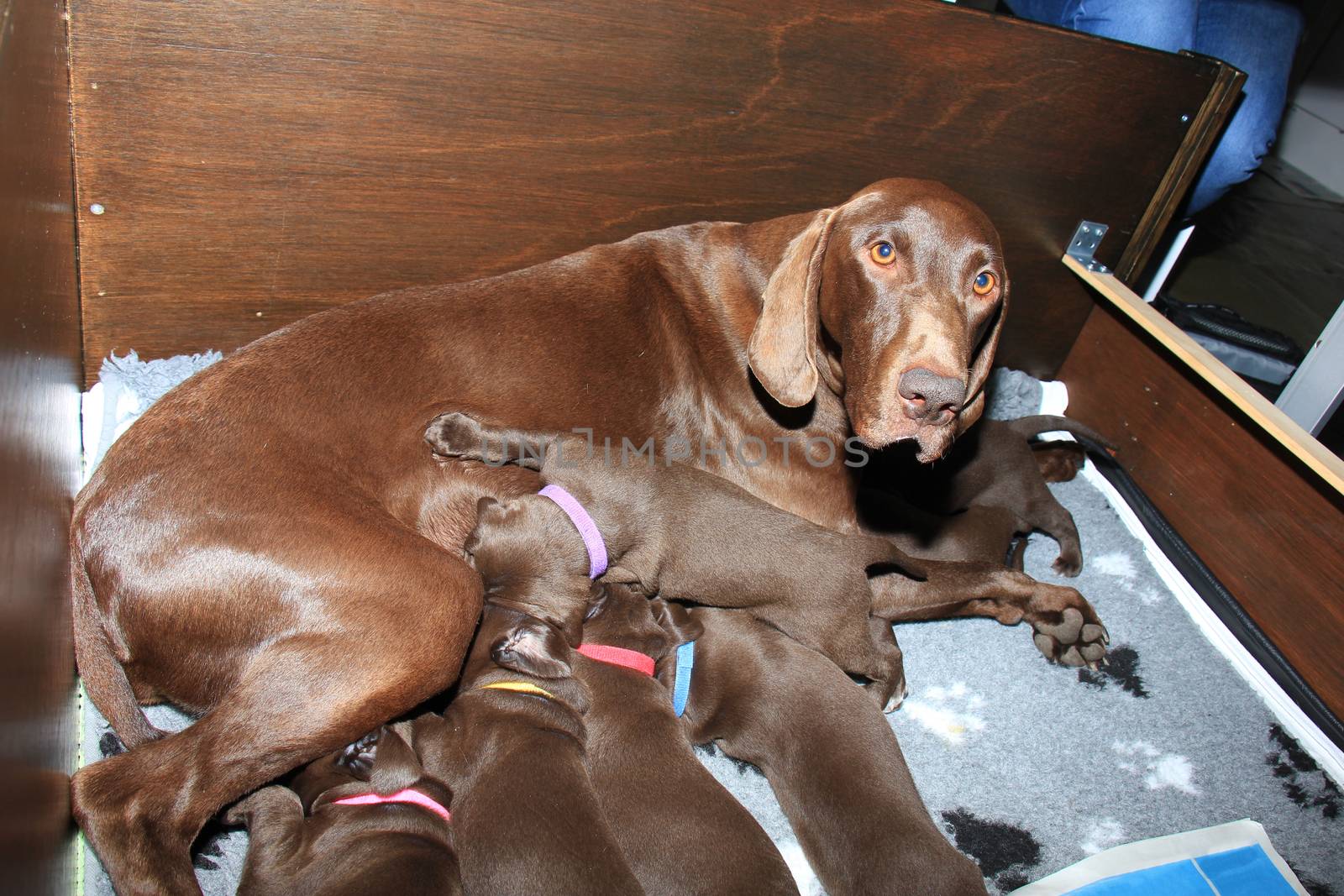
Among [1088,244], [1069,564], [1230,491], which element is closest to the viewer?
[1230,491]

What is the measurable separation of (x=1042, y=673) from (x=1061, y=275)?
1.68m

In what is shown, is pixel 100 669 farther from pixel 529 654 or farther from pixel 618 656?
pixel 618 656

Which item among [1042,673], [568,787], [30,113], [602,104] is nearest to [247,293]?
[30,113]

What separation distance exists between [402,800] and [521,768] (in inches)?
11.4

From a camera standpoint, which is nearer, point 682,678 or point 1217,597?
point 682,678

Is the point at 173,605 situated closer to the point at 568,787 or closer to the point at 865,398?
the point at 568,787

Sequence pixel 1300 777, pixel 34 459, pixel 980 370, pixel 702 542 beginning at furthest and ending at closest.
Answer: pixel 1300 777
pixel 980 370
pixel 702 542
pixel 34 459

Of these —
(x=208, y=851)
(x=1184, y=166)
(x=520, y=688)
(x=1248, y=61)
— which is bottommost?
(x=208, y=851)

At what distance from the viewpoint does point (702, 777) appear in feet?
7.80

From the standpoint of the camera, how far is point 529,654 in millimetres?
2424

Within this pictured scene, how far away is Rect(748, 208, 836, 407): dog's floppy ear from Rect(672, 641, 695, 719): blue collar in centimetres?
75

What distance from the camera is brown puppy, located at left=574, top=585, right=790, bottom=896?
2182mm

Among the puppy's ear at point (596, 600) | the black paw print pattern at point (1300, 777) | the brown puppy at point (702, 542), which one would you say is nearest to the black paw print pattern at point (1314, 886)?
the black paw print pattern at point (1300, 777)

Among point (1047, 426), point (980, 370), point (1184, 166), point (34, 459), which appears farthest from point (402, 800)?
point (1184, 166)
